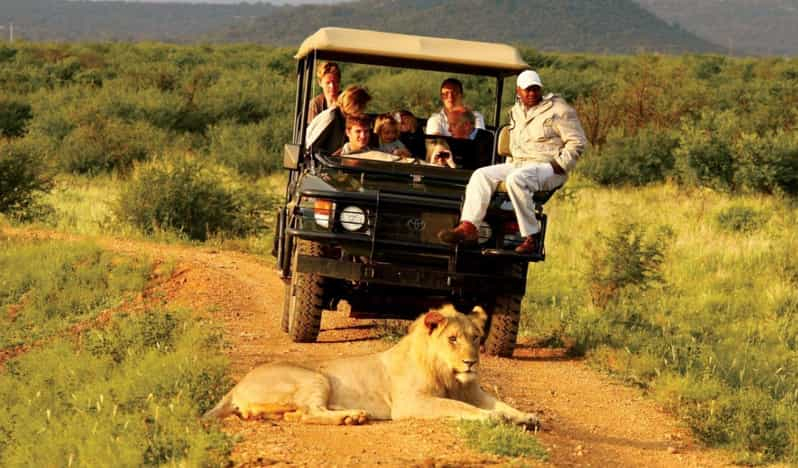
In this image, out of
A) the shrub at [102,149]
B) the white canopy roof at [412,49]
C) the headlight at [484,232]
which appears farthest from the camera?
the shrub at [102,149]

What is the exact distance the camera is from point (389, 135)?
1038 cm

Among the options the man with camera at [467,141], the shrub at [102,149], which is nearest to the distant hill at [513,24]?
the shrub at [102,149]

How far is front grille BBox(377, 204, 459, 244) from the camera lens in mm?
8945

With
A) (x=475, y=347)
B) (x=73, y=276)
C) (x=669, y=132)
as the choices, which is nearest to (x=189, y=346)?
(x=475, y=347)

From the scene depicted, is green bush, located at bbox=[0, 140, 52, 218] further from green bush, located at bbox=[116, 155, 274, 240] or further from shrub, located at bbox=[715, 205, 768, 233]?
shrub, located at bbox=[715, 205, 768, 233]

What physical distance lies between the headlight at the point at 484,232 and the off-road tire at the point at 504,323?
602mm

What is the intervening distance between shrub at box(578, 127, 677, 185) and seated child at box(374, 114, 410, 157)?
1480 centimetres

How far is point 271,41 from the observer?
179 metres

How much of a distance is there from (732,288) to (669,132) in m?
11.3

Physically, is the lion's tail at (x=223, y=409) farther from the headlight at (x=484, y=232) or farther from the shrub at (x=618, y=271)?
the shrub at (x=618, y=271)

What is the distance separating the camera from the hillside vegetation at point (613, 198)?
10.4 m

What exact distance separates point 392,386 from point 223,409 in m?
0.94

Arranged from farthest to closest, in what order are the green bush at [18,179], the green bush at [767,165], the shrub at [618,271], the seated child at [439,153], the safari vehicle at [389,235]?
the green bush at [767,165]
the green bush at [18,179]
the shrub at [618,271]
the seated child at [439,153]
the safari vehicle at [389,235]

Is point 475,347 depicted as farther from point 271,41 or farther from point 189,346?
point 271,41
